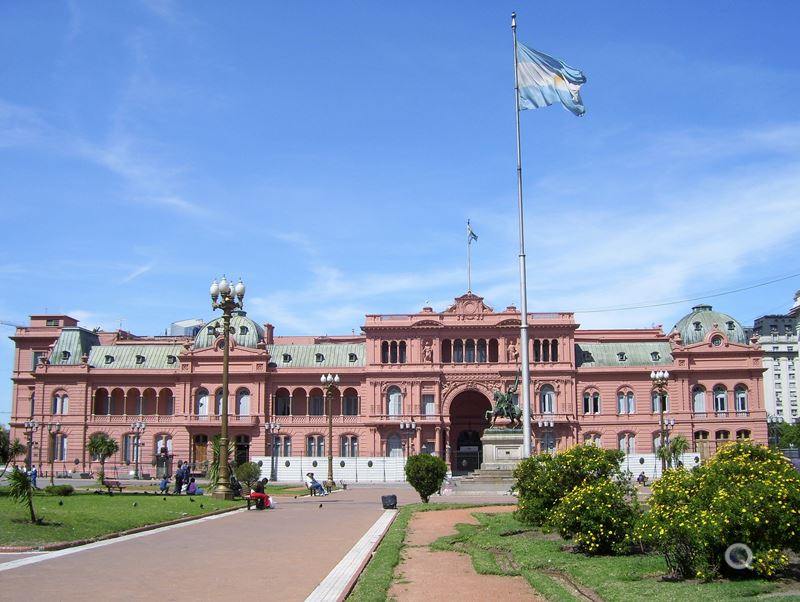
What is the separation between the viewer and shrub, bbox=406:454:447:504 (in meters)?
36.7

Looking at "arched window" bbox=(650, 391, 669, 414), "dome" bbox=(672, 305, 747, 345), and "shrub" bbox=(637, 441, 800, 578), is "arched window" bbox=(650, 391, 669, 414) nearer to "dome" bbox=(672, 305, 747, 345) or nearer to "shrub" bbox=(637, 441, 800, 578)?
"dome" bbox=(672, 305, 747, 345)

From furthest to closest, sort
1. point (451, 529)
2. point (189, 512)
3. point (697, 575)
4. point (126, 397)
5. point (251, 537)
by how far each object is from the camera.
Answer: point (126, 397), point (189, 512), point (451, 529), point (251, 537), point (697, 575)

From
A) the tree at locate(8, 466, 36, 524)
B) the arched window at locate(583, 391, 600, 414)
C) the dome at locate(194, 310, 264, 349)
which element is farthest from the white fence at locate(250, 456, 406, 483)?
the tree at locate(8, 466, 36, 524)

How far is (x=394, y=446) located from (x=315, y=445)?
8.25 meters

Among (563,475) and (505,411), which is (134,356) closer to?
(505,411)

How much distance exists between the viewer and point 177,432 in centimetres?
8581

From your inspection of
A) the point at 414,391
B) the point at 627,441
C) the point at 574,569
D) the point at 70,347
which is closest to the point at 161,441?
the point at 70,347

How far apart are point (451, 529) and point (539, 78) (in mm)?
22105

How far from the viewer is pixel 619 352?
86688mm

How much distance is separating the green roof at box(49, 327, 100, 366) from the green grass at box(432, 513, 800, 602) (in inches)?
3053

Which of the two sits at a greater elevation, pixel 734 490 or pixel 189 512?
pixel 734 490

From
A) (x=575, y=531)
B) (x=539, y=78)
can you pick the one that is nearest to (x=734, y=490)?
(x=575, y=531)

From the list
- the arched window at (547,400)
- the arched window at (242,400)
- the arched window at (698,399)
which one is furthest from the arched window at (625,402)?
the arched window at (242,400)

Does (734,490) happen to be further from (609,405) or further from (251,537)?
(609,405)
